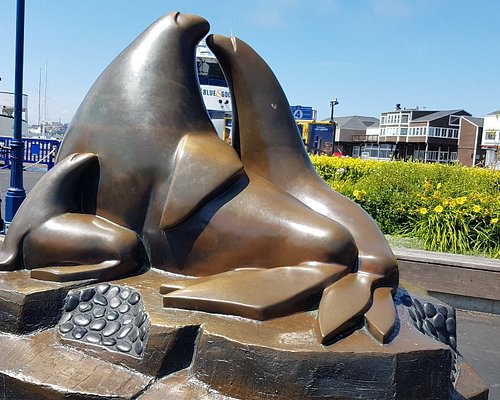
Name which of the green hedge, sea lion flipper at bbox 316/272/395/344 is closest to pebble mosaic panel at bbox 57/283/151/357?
sea lion flipper at bbox 316/272/395/344

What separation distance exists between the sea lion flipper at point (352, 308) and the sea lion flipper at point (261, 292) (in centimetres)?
8

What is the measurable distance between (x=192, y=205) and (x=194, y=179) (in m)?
0.15

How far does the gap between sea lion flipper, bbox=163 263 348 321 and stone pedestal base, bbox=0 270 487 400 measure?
0.05 m

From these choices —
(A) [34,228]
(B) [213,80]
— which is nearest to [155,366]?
(A) [34,228]

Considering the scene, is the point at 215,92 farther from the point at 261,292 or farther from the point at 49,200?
the point at 261,292

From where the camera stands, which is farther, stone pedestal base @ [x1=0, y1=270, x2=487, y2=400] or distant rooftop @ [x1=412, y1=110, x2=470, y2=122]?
distant rooftop @ [x1=412, y1=110, x2=470, y2=122]

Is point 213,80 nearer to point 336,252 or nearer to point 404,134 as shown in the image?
point 336,252

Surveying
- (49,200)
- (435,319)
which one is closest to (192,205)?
(49,200)

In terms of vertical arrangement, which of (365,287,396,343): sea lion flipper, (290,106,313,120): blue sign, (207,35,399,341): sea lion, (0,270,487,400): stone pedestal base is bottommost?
(0,270,487,400): stone pedestal base

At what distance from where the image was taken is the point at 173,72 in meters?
3.20

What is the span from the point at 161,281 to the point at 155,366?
67 centimetres

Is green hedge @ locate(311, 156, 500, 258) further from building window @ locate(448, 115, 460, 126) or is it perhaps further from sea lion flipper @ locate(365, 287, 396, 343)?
building window @ locate(448, 115, 460, 126)

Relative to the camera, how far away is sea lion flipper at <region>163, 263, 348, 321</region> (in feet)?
8.09

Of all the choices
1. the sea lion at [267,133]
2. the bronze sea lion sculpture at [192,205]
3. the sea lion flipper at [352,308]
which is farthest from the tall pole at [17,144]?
the sea lion flipper at [352,308]
